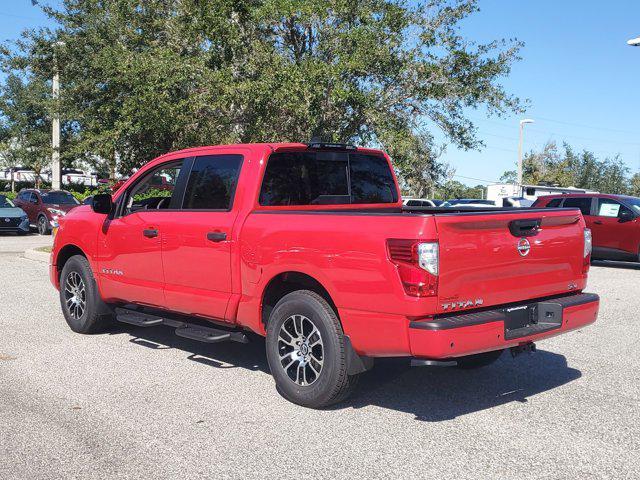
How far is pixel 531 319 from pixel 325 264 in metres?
1.55

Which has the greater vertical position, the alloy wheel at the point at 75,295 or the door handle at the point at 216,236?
the door handle at the point at 216,236

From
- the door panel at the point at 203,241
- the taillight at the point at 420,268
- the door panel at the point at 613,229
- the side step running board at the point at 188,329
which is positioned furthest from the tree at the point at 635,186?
the taillight at the point at 420,268

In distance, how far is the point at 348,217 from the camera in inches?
197

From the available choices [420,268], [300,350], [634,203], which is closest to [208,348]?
[300,350]

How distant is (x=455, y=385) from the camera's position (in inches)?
237

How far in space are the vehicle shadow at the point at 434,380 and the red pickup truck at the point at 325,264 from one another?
29 centimetres

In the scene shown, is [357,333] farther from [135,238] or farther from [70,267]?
[70,267]

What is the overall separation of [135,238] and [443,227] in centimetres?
348

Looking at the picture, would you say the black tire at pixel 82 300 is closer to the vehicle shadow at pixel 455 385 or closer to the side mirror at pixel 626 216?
the vehicle shadow at pixel 455 385

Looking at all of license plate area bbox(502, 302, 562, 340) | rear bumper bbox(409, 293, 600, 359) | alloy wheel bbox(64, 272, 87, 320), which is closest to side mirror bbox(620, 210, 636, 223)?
rear bumper bbox(409, 293, 600, 359)

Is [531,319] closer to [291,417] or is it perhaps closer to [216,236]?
[291,417]

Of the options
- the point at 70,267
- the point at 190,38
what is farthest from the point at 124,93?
the point at 70,267

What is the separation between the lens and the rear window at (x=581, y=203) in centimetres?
1695

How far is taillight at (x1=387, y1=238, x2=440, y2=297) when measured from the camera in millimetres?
4586
